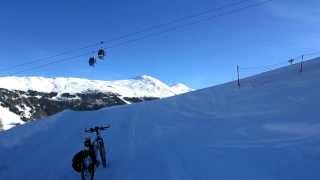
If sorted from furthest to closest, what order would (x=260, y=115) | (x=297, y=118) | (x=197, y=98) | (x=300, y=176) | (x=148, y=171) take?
(x=197, y=98) < (x=260, y=115) < (x=297, y=118) < (x=148, y=171) < (x=300, y=176)

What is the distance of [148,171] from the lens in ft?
58.4

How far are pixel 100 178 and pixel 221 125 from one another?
859 cm

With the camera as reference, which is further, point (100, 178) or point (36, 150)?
point (36, 150)

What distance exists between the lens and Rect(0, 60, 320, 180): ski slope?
1689 cm

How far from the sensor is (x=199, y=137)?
22.7m

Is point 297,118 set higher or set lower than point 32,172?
higher

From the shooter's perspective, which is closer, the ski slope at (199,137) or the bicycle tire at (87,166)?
the ski slope at (199,137)

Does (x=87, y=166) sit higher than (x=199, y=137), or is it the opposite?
(x=199, y=137)

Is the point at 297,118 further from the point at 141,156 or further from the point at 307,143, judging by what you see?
the point at 141,156

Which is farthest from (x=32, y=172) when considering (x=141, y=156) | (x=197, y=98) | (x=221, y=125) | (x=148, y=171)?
(x=197, y=98)

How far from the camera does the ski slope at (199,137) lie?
55.4ft

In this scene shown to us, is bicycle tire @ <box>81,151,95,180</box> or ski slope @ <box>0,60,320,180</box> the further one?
bicycle tire @ <box>81,151,95,180</box>

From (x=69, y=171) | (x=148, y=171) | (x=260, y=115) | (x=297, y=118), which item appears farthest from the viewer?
(x=260, y=115)

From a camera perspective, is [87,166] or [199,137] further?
[199,137]
